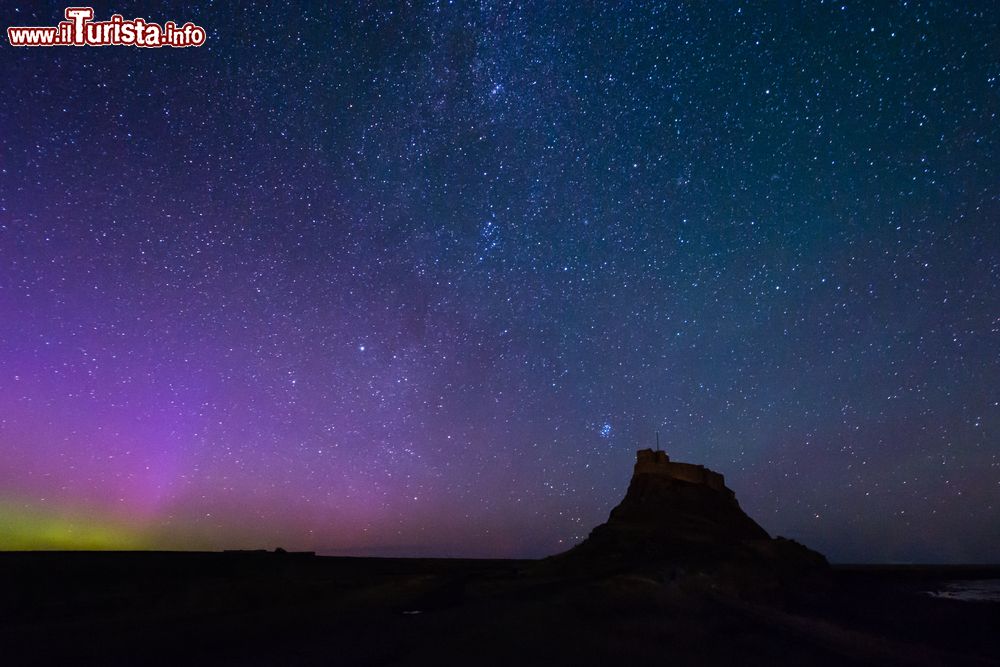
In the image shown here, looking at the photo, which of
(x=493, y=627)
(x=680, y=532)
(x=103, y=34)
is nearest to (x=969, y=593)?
(x=680, y=532)

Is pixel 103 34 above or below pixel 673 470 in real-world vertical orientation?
above

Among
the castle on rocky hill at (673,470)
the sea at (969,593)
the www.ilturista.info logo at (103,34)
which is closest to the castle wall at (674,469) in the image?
the castle on rocky hill at (673,470)

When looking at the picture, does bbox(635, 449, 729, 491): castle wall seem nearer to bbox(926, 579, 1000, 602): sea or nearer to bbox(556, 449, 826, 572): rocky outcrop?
bbox(556, 449, 826, 572): rocky outcrop

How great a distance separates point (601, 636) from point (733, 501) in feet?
185

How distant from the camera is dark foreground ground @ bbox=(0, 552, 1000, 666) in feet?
65.7

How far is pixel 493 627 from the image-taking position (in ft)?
79.2

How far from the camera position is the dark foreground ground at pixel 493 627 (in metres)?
20.0

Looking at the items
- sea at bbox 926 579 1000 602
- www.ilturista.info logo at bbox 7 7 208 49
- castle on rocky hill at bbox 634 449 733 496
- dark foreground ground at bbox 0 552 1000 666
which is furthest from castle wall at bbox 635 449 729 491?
www.ilturista.info logo at bbox 7 7 208 49

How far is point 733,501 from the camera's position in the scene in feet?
235

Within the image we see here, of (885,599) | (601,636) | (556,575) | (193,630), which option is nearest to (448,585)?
(556,575)

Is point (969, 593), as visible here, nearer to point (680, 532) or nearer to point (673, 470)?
point (673, 470)

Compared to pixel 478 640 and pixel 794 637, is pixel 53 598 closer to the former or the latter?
pixel 478 640

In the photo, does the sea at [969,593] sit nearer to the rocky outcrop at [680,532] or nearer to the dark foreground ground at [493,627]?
the rocky outcrop at [680,532]

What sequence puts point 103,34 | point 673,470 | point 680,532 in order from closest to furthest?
point 103,34 → point 680,532 → point 673,470
